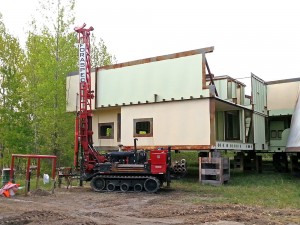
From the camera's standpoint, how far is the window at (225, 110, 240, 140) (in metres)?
23.7

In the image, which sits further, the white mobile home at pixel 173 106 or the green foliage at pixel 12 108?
the green foliage at pixel 12 108

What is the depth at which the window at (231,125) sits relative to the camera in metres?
23.7

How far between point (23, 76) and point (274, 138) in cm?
1843

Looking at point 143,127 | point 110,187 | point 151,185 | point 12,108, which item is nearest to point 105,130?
point 143,127

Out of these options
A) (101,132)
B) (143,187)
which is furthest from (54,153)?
(143,187)

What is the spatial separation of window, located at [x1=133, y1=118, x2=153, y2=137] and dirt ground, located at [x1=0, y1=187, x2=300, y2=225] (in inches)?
225

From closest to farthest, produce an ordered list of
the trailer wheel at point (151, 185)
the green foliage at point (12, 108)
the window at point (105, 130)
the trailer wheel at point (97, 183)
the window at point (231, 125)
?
the trailer wheel at point (151, 185) < the trailer wheel at point (97, 183) < the window at point (105, 130) < the window at point (231, 125) < the green foliage at point (12, 108)

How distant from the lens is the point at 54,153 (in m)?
25.7

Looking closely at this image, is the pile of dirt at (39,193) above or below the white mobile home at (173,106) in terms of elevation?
below

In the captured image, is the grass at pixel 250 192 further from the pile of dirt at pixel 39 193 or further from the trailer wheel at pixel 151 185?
the trailer wheel at pixel 151 185

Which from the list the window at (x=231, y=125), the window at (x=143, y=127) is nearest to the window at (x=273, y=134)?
the window at (x=231, y=125)

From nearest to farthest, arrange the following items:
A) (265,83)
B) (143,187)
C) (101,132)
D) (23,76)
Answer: (143,187)
(101,132)
(265,83)
(23,76)

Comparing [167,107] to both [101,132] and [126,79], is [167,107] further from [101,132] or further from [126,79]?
[101,132]

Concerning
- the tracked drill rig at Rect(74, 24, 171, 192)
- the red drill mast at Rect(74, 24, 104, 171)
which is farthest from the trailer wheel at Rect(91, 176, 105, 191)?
the red drill mast at Rect(74, 24, 104, 171)
